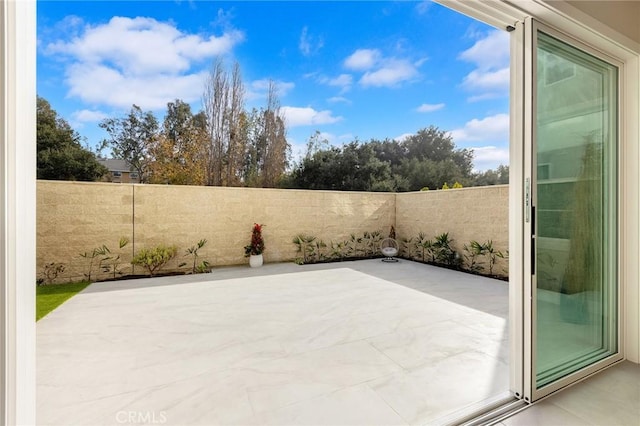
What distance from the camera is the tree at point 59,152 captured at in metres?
8.43

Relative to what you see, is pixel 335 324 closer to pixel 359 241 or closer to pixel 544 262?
pixel 544 262

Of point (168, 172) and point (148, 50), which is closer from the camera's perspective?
point (148, 50)

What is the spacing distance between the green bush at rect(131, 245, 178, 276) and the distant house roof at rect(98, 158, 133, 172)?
5.61 metres

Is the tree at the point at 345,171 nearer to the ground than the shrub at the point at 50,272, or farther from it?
farther from it

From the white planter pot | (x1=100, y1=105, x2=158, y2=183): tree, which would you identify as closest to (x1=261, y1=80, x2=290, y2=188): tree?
(x1=100, y1=105, x2=158, y2=183): tree

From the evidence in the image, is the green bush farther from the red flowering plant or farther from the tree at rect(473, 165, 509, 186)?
the tree at rect(473, 165, 509, 186)

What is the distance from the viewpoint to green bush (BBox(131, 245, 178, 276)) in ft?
18.6

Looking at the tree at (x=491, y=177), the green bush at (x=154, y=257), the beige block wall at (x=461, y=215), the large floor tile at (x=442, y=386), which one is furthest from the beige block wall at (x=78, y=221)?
the tree at (x=491, y=177)

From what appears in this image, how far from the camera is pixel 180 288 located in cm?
474

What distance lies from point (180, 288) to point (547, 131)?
16.7ft

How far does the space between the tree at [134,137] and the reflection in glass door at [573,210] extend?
10.6 m

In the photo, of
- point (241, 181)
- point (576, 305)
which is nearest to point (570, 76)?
point (576, 305)

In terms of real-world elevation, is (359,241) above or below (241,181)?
below

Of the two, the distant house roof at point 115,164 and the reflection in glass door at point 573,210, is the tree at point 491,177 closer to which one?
the reflection in glass door at point 573,210
